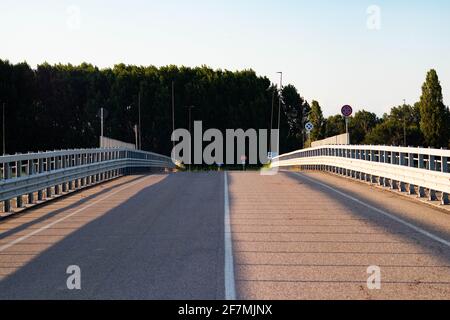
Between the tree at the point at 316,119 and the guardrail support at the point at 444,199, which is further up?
the tree at the point at 316,119

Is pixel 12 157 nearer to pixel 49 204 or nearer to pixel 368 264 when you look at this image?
pixel 49 204

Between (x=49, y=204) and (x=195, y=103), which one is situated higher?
(x=195, y=103)

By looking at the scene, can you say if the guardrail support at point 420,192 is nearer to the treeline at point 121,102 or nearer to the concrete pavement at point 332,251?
the concrete pavement at point 332,251

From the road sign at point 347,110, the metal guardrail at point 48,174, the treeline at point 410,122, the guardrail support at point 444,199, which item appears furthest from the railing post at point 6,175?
the treeline at point 410,122

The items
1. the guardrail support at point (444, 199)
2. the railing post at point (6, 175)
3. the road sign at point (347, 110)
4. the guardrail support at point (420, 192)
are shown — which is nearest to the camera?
the railing post at point (6, 175)

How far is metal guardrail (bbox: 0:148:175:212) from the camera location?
15609 mm

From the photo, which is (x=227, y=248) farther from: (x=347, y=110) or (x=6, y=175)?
(x=347, y=110)

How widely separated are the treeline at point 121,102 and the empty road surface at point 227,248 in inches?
2674

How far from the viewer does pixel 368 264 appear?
913cm

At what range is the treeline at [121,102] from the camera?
85.9 m

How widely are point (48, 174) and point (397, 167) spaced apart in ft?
31.8

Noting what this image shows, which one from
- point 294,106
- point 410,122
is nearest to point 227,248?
point 294,106
